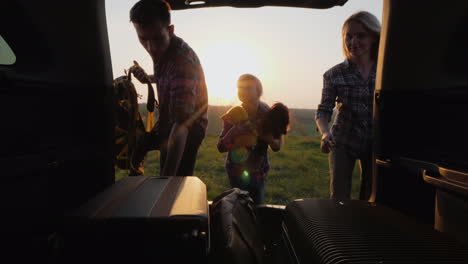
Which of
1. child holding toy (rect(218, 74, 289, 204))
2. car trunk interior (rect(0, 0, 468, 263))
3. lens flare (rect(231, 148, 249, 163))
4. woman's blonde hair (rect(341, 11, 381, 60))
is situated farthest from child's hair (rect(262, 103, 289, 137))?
car trunk interior (rect(0, 0, 468, 263))

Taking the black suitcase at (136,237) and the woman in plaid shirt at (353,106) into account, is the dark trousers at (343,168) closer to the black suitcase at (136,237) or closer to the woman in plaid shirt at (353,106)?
the woman in plaid shirt at (353,106)

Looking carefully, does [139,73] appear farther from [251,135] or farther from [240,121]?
[251,135]

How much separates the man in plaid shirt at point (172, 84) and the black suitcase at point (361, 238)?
102cm

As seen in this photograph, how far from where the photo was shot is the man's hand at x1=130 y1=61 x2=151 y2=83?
2.18 metres

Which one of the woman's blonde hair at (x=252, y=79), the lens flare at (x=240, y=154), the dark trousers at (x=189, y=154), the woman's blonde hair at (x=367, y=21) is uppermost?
the woman's blonde hair at (x=367, y=21)

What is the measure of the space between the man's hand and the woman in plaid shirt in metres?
1.44

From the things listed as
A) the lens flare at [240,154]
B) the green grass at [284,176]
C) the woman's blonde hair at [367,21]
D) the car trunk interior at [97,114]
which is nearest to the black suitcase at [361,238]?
the car trunk interior at [97,114]

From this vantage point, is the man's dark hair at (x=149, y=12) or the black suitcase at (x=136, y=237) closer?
the black suitcase at (x=136, y=237)

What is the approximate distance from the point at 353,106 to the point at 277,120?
2.29 ft

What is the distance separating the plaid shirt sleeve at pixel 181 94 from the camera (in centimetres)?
190

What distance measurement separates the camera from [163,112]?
2160 mm

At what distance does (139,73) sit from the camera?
7.16 ft

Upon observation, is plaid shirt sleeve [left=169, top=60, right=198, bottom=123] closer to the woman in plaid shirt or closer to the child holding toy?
the child holding toy

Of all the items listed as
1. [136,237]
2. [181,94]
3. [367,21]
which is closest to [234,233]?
[136,237]
